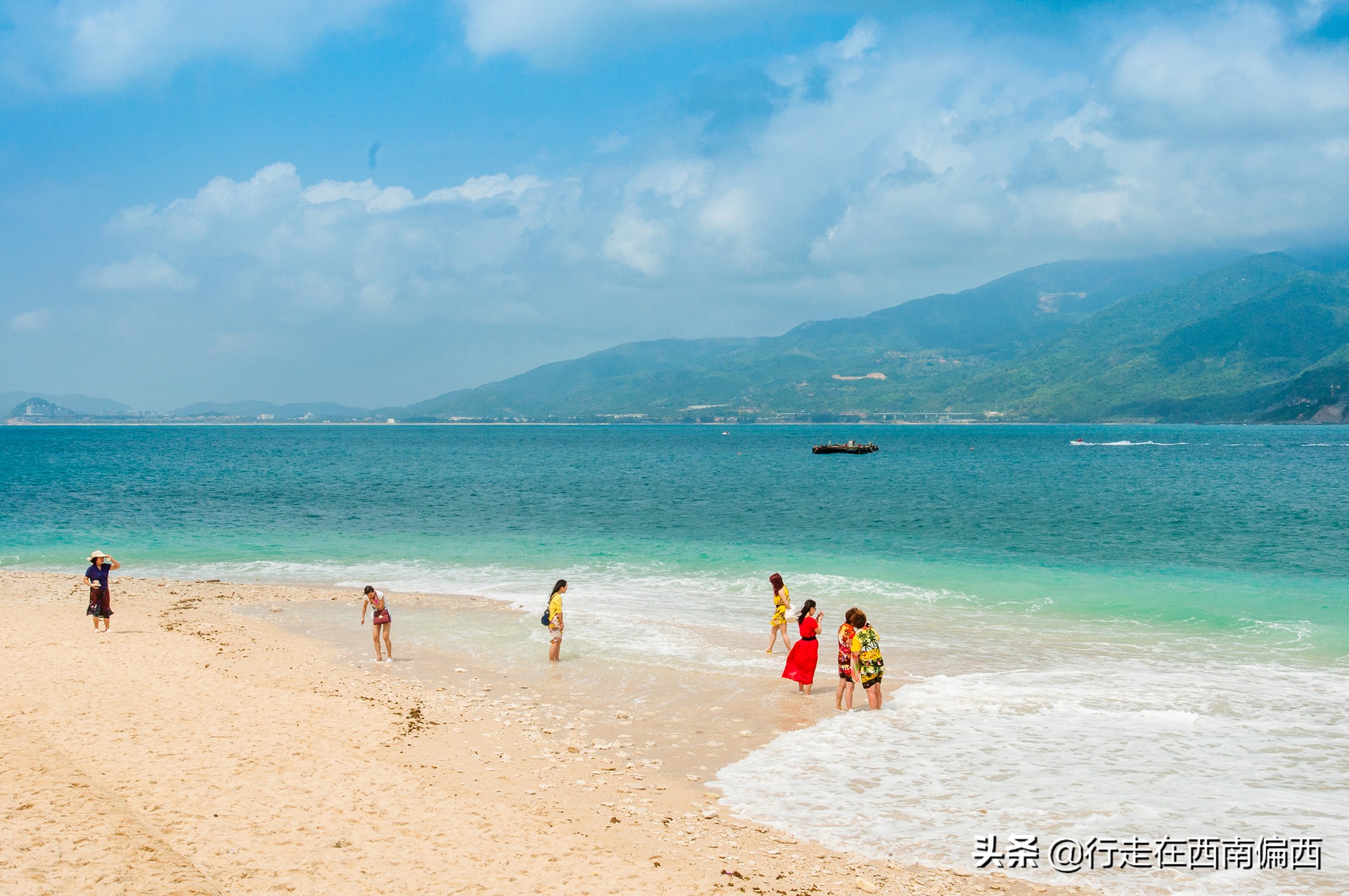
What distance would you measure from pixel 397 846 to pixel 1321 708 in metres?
16.1

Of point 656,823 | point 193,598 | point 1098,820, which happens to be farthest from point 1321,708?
point 193,598

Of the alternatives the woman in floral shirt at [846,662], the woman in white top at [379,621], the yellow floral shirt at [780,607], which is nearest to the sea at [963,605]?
the woman in floral shirt at [846,662]

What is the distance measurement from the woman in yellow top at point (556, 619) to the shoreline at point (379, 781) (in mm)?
470

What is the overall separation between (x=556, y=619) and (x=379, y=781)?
745cm

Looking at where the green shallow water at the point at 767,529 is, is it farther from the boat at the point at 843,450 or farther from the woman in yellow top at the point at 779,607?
the boat at the point at 843,450

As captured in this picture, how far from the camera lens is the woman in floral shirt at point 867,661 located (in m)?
14.9

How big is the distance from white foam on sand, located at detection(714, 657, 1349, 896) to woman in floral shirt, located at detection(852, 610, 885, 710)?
1.23 ft

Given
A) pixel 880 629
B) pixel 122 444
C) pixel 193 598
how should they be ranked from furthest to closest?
1. pixel 122 444
2. pixel 193 598
3. pixel 880 629

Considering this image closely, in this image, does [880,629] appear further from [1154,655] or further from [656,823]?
[656,823]

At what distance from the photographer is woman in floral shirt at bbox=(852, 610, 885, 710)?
48.9 feet

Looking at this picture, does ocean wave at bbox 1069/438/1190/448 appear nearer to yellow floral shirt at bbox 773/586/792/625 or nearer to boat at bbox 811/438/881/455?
boat at bbox 811/438/881/455

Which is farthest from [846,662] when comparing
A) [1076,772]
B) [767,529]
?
[767,529]

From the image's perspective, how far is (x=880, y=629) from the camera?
22.0 metres

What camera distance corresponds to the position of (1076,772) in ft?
39.5
